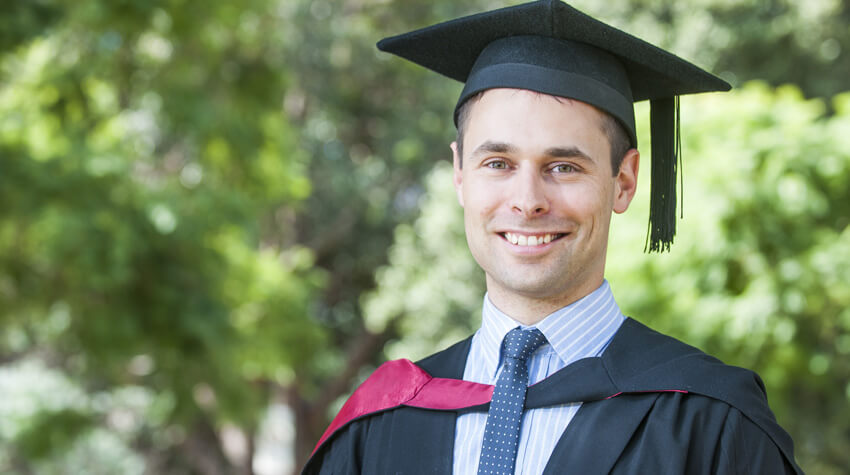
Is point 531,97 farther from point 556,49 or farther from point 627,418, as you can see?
point 627,418

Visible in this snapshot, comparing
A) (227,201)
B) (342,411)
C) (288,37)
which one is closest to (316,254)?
(288,37)

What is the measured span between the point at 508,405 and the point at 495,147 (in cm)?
49

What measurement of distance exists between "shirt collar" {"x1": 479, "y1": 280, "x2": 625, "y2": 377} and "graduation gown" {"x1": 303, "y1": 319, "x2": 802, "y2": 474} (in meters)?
0.03

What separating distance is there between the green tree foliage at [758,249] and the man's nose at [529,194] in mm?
6297

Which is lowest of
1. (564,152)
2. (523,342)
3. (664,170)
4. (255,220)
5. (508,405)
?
(508,405)

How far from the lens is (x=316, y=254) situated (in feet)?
52.3

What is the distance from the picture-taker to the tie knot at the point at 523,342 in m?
1.83

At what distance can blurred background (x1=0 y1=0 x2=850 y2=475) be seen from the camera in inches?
266

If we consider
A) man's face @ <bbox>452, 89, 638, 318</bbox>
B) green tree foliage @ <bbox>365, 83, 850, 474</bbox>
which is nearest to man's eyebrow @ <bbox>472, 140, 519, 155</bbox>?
man's face @ <bbox>452, 89, 638, 318</bbox>

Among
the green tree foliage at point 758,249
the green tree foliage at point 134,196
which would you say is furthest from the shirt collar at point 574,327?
the green tree foliage at point 758,249

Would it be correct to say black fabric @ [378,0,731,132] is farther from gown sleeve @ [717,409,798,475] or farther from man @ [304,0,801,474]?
gown sleeve @ [717,409,798,475]

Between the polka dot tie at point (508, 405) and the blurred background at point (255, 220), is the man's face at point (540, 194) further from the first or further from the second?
the blurred background at point (255, 220)

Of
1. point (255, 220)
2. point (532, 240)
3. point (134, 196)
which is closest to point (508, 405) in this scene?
point (532, 240)

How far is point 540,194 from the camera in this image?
1774 millimetres
